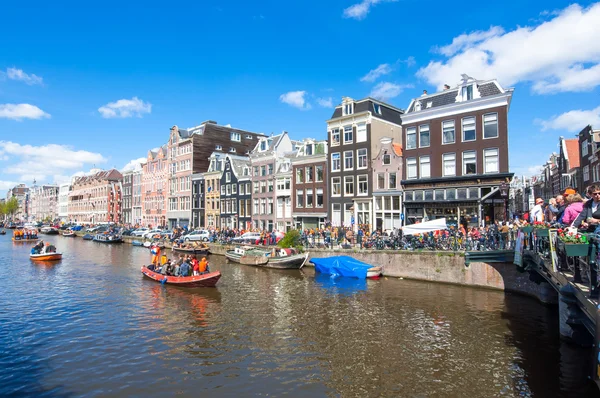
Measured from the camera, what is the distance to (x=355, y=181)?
46500 mm

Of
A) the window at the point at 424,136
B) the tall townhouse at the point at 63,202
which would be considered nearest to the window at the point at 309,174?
the window at the point at 424,136

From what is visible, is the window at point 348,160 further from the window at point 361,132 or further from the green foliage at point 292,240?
the green foliage at point 292,240

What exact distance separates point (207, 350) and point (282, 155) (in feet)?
144

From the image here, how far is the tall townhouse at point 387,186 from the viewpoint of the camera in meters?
42.5

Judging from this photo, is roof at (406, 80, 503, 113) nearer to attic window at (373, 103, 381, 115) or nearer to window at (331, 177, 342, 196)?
attic window at (373, 103, 381, 115)

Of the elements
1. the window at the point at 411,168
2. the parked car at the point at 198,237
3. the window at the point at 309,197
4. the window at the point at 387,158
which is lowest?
the parked car at the point at 198,237

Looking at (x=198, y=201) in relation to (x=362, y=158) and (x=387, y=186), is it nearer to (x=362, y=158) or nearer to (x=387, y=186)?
(x=362, y=158)

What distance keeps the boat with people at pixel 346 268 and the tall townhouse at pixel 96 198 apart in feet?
280

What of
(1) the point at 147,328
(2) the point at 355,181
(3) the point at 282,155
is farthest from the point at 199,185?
(1) the point at 147,328

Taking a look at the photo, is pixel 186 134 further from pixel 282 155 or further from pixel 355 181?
pixel 355 181

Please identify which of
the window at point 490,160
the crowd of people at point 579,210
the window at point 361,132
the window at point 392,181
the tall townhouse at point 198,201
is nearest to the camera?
the crowd of people at point 579,210

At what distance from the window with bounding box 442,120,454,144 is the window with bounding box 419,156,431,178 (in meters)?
2.38

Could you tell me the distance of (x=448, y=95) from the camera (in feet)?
126

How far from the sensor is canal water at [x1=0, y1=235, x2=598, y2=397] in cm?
1337
